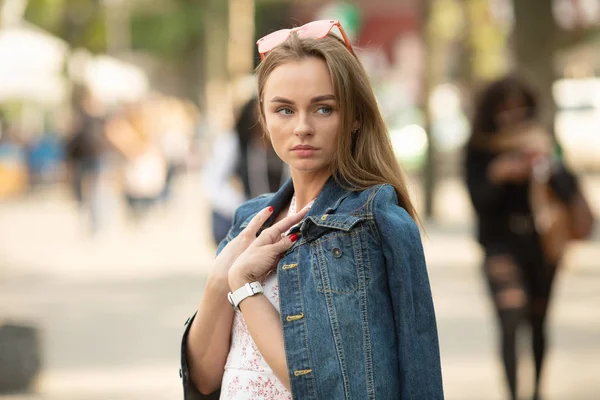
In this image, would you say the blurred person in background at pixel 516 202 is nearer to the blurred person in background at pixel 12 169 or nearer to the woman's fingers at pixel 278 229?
the woman's fingers at pixel 278 229

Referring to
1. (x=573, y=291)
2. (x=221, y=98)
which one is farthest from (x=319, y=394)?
(x=221, y=98)

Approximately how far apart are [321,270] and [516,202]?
375 centimetres

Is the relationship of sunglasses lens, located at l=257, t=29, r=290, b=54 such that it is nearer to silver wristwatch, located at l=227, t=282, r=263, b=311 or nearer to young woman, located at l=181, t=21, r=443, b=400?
young woman, located at l=181, t=21, r=443, b=400

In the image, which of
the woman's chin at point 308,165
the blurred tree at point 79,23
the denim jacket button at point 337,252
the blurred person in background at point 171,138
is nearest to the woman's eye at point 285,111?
the woman's chin at point 308,165

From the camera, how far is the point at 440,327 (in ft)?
30.2

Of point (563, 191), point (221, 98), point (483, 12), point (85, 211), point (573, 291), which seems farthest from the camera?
point (221, 98)

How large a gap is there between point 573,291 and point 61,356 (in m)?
5.15

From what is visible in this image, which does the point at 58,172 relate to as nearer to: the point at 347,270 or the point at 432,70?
the point at 432,70

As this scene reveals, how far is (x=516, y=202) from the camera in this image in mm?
5926

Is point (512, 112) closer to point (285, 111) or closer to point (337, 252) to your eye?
point (285, 111)

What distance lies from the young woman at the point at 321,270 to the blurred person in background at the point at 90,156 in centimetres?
1464

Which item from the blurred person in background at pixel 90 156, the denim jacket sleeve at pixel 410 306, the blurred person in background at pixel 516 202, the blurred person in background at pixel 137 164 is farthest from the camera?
the blurred person in background at pixel 137 164

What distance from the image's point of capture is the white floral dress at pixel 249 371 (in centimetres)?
246

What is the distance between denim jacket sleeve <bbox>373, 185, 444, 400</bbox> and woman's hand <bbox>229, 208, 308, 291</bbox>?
0.23m
